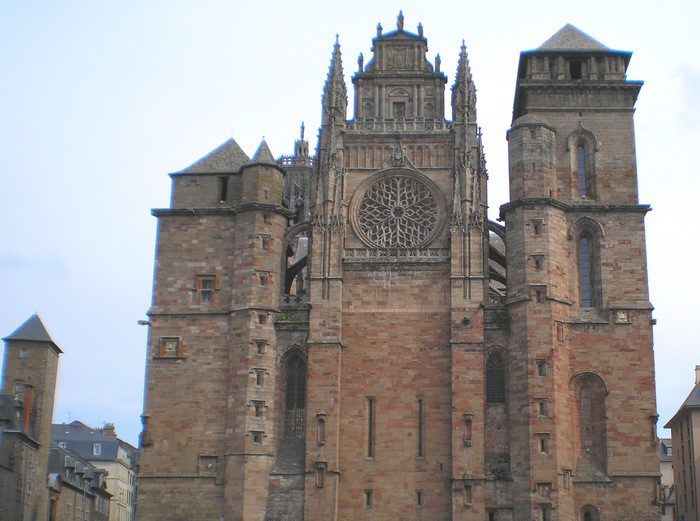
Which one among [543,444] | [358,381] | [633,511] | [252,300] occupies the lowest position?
[633,511]

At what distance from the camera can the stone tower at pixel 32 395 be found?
5341 cm

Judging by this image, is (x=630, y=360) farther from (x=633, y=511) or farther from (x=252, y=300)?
(x=252, y=300)

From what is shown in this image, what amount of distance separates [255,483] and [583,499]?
1318 centimetres

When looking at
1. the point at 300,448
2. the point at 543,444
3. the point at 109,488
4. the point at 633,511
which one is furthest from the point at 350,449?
the point at 109,488

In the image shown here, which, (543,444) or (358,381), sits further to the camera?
(358,381)

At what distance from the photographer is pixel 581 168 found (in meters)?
47.3

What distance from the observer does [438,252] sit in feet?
150

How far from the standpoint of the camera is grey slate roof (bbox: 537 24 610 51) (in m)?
49.0

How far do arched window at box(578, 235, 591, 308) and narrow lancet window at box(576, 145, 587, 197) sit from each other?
90.2 inches

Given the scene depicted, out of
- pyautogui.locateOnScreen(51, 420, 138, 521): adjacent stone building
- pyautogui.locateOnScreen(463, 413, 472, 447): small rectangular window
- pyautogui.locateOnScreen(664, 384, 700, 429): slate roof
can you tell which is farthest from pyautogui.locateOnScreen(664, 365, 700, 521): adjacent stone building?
pyautogui.locateOnScreen(51, 420, 138, 521): adjacent stone building

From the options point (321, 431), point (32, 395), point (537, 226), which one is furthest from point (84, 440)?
point (537, 226)

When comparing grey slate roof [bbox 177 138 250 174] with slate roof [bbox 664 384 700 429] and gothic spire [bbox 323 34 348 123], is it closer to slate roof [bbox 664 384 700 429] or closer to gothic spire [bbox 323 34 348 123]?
gothic spire [bbox 323 34 348 123]

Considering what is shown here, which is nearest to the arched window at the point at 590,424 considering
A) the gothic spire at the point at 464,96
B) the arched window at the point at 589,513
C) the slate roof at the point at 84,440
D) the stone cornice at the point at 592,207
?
the arched window at the point at 589,513

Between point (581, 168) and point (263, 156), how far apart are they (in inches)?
568
